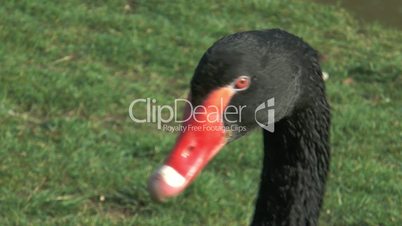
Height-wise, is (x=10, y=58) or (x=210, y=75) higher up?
(x=210, y=75)

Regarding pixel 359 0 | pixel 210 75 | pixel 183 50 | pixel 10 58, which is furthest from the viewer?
pixel 359 0

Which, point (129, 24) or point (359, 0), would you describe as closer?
point (129, 24)

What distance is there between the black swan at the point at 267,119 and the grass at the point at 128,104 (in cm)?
106

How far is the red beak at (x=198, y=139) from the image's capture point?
245cm

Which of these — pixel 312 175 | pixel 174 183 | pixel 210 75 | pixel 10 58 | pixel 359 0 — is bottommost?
pixel 359 0

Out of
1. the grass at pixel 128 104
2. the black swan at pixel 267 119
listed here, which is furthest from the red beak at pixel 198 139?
the grass at pixel 128 104

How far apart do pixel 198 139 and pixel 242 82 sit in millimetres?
218

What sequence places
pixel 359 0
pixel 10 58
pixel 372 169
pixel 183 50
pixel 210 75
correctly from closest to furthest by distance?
pixel 210 75, pixel 372 169, pixel 10 58, pixel 183 50, pixel 359 0

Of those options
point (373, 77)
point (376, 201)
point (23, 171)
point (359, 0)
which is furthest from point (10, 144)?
point (359, 0)

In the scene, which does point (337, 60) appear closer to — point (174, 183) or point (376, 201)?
point (376, 201)

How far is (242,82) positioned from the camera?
2.60 meters

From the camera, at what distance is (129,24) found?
6230mm

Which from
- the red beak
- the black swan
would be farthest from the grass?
the red beak

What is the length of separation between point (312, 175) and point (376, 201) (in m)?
1.52
